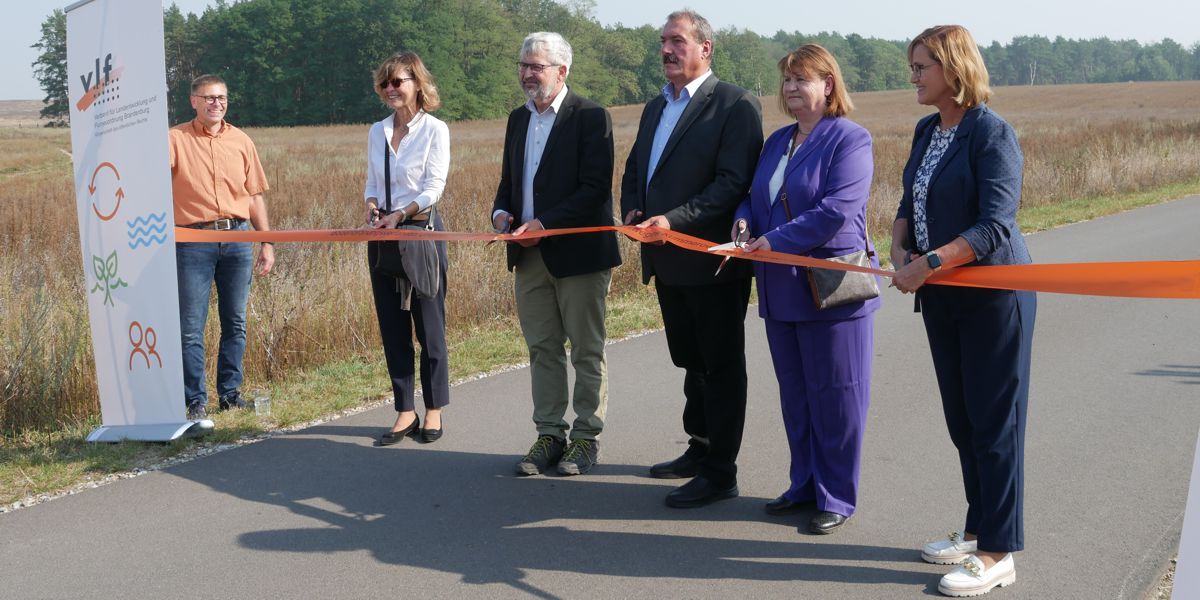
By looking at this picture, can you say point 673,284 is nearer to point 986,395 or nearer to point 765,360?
point 986,395

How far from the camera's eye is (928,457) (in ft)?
18.3

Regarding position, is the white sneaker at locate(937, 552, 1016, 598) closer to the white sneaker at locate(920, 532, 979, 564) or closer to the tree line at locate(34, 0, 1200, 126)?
the white sneaker at locate(920, 532, 979, 564)

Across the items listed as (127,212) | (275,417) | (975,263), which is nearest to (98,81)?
(127,212)

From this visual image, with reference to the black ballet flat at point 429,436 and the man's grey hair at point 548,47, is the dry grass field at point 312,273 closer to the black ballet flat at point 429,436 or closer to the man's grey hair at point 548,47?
the black ballet flat at point 429,436

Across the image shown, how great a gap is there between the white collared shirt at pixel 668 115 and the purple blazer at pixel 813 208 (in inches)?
18.3

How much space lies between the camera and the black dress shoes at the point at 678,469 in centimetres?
538

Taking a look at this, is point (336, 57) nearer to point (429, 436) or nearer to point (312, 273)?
point (312, 273)

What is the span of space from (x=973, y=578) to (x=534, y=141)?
2864 millimetres

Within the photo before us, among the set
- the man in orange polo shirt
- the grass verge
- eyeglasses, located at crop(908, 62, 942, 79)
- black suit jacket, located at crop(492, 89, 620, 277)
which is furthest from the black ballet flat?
eyeglasses, located at crop(908, 62, 942, 79)

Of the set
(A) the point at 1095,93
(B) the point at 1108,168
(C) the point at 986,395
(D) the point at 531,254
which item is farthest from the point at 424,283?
(A) the point at 1095,93

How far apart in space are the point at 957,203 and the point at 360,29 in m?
94.7

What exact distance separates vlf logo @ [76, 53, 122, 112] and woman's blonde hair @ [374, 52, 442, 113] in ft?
4.44

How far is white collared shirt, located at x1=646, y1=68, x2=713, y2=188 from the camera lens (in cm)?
492

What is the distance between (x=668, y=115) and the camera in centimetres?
500
